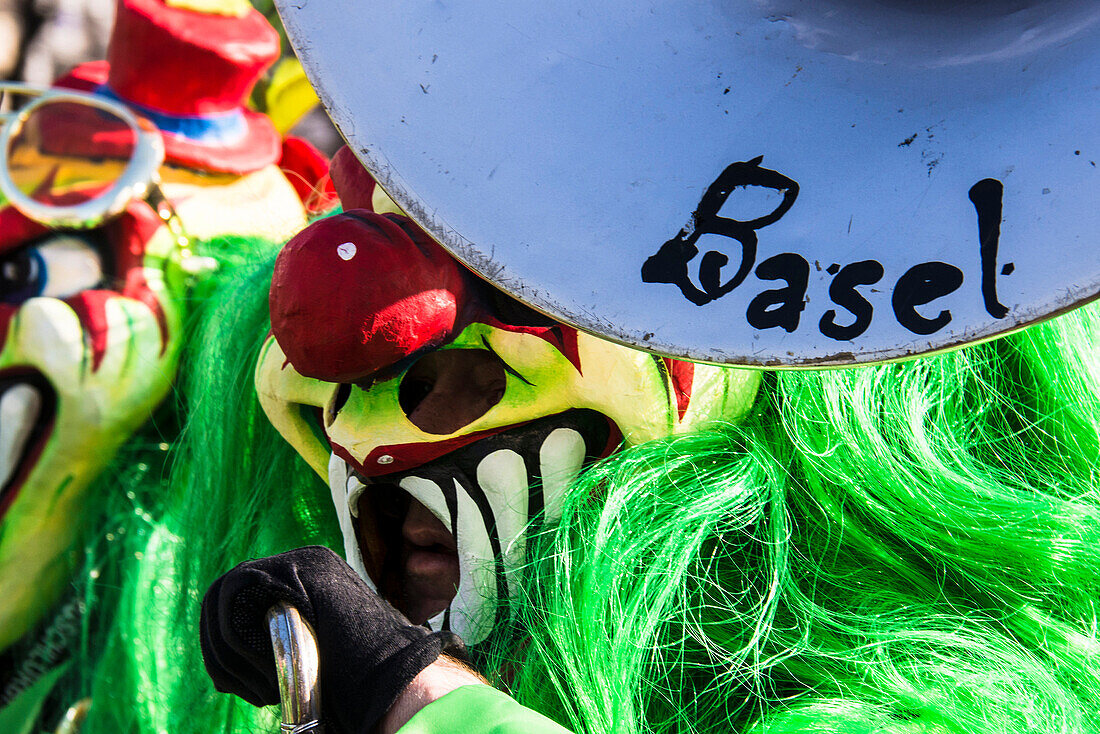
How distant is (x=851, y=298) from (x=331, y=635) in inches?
15.3

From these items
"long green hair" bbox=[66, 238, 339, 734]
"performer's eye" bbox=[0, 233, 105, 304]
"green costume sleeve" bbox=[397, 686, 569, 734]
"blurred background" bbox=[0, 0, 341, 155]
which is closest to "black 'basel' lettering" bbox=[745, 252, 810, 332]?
"green costume sleeve" bbox=[397, 686, 569, 734]

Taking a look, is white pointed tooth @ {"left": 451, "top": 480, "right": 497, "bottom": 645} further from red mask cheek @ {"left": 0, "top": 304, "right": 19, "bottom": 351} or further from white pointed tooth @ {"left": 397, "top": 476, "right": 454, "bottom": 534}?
red mask cheek @ {"left": 0, "top": 304, "right": 19, "bottom": 351}

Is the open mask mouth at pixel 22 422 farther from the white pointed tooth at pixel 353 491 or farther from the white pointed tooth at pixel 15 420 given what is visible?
the white pointed tooth at pixel 353 491

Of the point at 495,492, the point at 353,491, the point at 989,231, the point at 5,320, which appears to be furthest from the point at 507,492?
the point at 5,320

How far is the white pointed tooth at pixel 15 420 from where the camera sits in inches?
54.9

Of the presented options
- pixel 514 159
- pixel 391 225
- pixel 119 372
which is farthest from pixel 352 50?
pixel 119 372

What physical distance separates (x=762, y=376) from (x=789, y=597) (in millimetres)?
199

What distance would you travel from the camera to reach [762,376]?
3.11ft

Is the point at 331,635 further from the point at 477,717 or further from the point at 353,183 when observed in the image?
the point at 353,183

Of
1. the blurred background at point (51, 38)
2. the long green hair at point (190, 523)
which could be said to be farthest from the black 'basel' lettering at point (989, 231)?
the blurred background at point (51, 38)

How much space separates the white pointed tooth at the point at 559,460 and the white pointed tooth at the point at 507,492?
19 mm

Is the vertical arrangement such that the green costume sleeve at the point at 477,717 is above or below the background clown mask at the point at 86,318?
above

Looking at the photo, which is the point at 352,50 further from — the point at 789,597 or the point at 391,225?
the point at 789,597

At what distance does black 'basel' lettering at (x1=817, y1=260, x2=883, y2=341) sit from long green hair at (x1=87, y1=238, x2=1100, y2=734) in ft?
1.06
